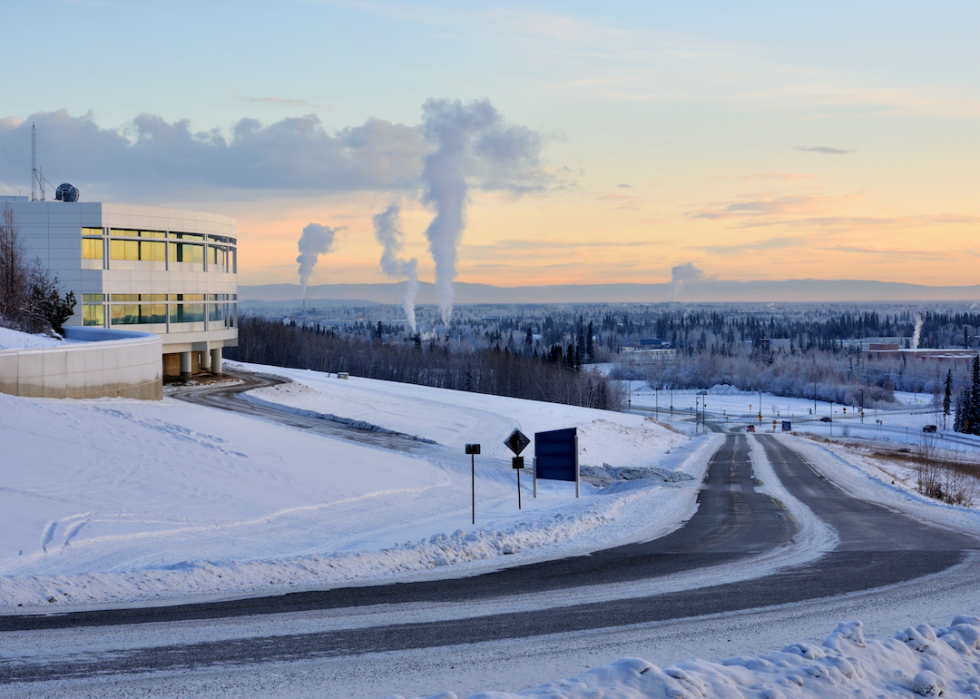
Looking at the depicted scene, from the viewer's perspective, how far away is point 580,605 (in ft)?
33.9

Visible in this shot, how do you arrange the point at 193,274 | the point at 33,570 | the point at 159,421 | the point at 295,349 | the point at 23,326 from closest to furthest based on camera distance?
the point at 33,570 → the point at 159,421 → the point at 23,326 → the point at 193,274 → the point at 295,349

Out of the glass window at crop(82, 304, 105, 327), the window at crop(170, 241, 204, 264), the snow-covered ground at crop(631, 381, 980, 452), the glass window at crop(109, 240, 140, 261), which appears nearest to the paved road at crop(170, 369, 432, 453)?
the glass window at crop(82, 304, 105, 327)

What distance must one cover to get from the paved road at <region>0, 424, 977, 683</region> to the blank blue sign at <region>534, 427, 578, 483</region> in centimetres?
713

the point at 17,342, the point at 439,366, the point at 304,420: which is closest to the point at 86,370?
the point at 17,342

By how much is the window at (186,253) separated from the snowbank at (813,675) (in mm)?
47518

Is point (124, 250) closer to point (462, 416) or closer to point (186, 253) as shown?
point (186, 253)

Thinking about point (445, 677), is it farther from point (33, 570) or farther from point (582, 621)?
point (33, 570)

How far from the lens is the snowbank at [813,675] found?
673 cm

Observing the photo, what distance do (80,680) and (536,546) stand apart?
9320 millimetres

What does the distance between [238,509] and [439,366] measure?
3494 inches

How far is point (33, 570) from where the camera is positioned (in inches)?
479

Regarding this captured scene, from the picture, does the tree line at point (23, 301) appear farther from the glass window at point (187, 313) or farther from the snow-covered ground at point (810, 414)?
the snow-covered ground at point (810, 414)

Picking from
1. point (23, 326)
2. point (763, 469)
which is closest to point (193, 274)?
point (23, 326)

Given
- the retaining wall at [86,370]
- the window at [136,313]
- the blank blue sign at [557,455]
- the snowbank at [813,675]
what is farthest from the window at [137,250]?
the snowbank at [813,675]
